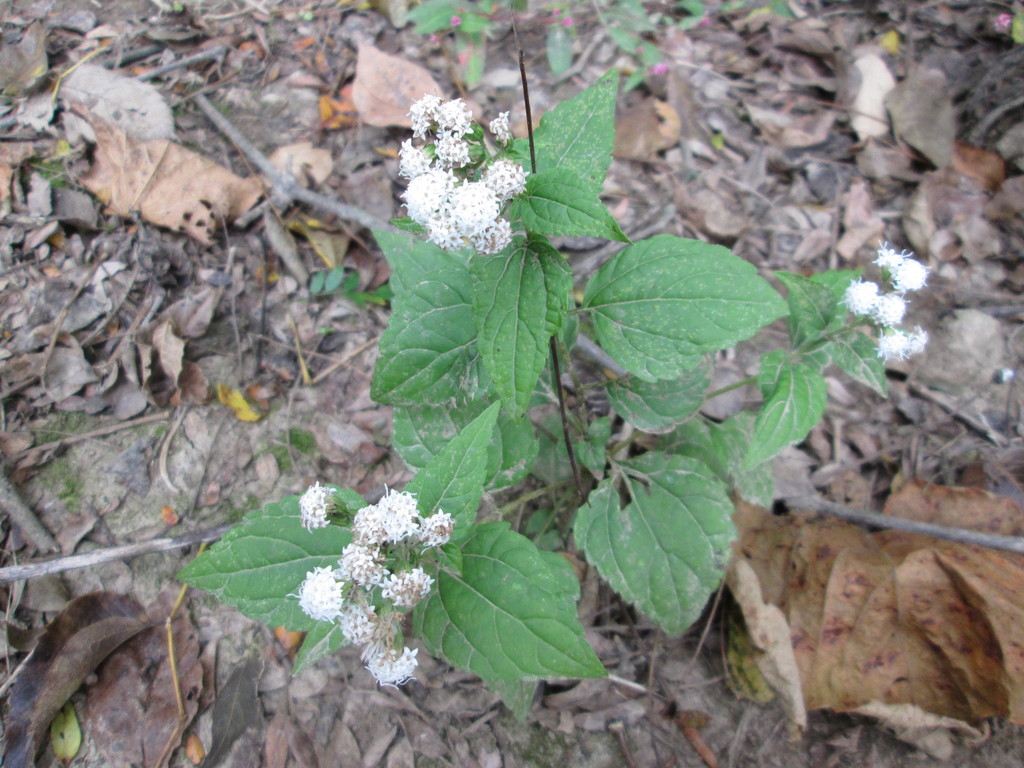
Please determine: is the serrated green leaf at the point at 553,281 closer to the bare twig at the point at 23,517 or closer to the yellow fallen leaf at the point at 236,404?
the yellow fallen leaf at the point at 236,404

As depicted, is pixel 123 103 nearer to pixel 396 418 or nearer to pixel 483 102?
pixel 483 102

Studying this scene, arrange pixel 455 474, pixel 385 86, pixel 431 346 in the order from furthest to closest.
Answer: pixel 385 86 < pixel 431 346 < pixel 455 474

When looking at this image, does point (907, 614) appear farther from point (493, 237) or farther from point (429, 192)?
point (429, 192)

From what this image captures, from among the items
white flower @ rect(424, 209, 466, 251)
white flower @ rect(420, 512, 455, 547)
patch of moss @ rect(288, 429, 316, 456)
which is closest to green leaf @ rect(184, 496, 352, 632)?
white flower @ rect(420, 512, 455, 547)

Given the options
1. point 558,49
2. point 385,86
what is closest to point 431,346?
point 385,86

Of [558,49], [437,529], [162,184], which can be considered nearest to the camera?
[437,529]

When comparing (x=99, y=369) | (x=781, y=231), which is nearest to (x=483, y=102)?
(x=781, y=231)
